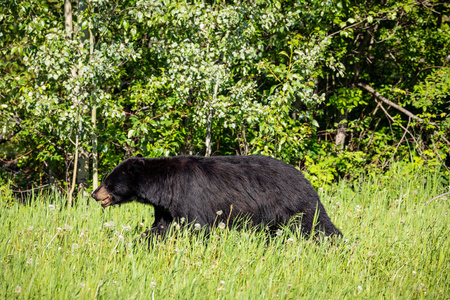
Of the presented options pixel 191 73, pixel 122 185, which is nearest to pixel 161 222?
pixel 122 185

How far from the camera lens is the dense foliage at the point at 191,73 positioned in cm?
546

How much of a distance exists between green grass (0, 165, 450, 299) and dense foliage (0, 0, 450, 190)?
1637mm

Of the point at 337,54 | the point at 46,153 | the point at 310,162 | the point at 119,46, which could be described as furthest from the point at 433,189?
the point at 46,153

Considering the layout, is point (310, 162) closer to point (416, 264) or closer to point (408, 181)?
point (408, 181)

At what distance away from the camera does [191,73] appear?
5.50 m

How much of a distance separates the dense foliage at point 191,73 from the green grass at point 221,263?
1.64 metres

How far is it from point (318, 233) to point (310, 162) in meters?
3.05

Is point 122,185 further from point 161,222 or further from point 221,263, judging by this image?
point 221,263

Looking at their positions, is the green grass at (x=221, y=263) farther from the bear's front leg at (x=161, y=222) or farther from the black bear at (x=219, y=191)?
the bear's front leg at (x=161, y=222)

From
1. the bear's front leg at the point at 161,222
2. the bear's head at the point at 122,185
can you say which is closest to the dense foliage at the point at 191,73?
the bear's head at the point at 122,185

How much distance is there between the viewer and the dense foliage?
546 cm

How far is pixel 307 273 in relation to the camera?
10.0 feet

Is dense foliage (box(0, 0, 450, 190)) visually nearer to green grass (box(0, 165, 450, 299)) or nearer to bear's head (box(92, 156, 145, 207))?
bear's head (box(92, 156, 145, 207))

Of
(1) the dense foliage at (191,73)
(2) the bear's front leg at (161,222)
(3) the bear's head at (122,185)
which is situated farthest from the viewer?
(1) the dense foliage at (191,73)
